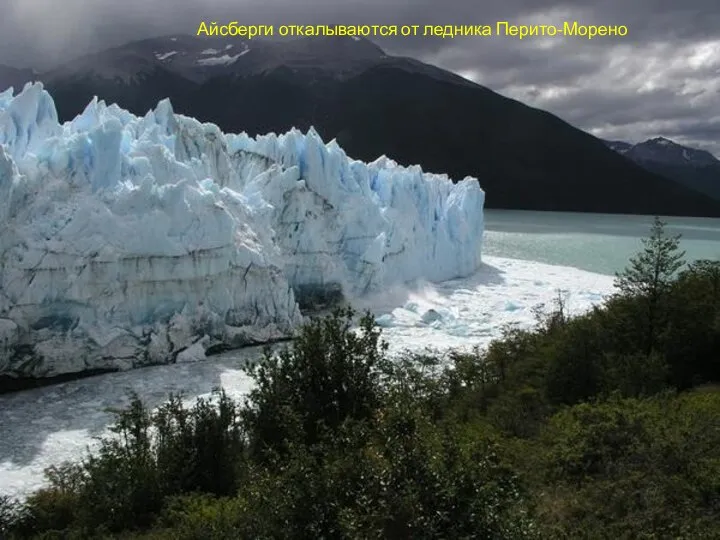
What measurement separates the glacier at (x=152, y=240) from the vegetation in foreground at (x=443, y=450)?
350 cm

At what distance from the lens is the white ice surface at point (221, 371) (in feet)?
25.8

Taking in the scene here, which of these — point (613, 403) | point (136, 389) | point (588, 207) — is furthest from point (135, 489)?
point (588, 207)

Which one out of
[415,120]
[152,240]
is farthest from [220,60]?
[152,240]

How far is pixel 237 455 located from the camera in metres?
6.89

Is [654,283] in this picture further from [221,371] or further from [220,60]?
[220,60]

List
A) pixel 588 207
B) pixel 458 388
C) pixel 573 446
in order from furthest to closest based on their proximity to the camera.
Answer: pixel 588 207
pixel 458 388
pixel 573 446

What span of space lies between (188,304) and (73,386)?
240 cm

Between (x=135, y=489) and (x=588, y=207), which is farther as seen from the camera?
(x=588, y=207)

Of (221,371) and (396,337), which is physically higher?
(396,337)

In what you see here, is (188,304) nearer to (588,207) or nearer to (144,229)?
(144,229)

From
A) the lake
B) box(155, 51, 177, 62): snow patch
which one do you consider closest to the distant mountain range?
box(155, 51, 177, 62): snow patch

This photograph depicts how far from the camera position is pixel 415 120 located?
240 feet

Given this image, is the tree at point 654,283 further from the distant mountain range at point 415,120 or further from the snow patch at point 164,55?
the snow patch at point 164,55

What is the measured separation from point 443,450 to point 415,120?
71.7 m
